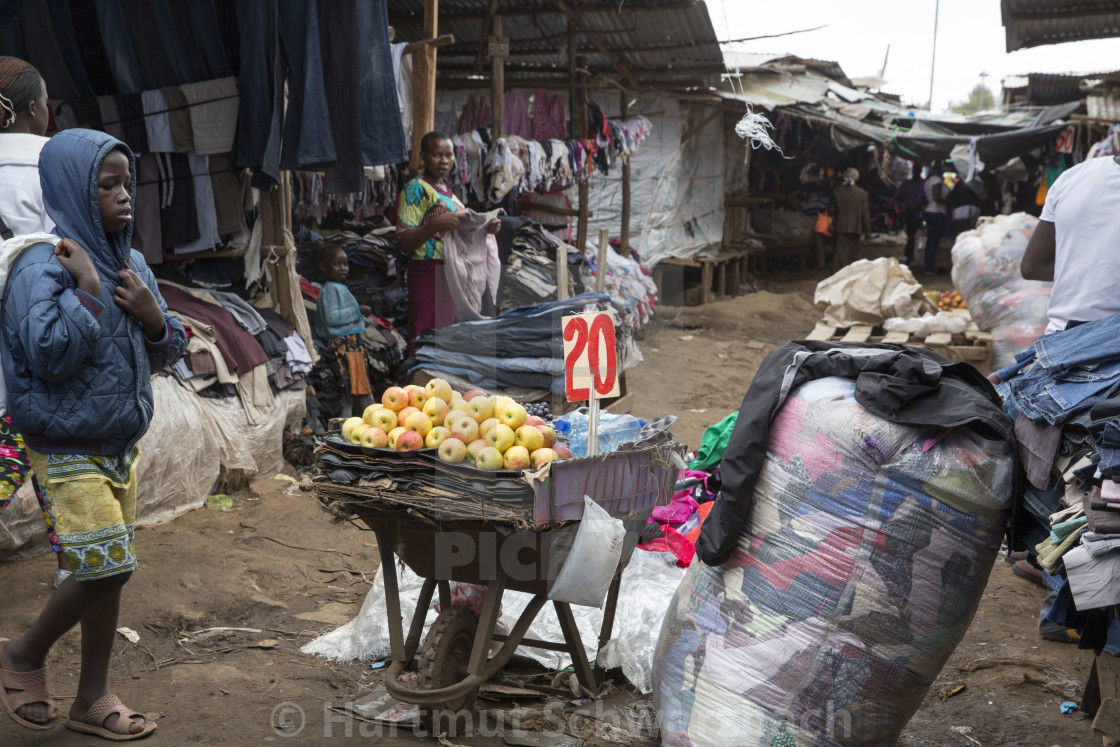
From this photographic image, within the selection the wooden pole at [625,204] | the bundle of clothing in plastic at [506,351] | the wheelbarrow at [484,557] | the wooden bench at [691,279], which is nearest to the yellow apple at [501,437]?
the wheelbarrow at [484,557]

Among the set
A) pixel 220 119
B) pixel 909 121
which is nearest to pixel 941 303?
pixel 909 121

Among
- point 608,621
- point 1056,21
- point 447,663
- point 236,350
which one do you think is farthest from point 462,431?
point 1056,21

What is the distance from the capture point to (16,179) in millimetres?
3182

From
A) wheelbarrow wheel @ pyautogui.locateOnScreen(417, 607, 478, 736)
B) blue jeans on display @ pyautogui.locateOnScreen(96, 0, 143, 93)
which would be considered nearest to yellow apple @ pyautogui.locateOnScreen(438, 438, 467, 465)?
wheelbarrow wheel @ pyautogui.locateOnScreen(417, 607, 478, 736)

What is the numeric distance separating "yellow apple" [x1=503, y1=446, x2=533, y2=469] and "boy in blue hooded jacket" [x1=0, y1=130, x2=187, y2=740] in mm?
1116

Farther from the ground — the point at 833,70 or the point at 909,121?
the point at 833,70

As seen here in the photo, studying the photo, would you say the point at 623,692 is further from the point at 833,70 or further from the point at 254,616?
the point at 833,70

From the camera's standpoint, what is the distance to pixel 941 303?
35.4 feet

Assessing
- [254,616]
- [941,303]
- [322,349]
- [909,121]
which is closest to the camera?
[254,616]

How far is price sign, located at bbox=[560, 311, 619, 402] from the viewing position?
119 inches

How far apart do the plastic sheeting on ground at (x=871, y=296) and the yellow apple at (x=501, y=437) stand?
7.26 metres

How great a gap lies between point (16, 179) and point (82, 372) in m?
1.01

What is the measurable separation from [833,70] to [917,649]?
16820 millimetres

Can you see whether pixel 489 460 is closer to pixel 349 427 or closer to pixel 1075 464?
pixel 349 427
